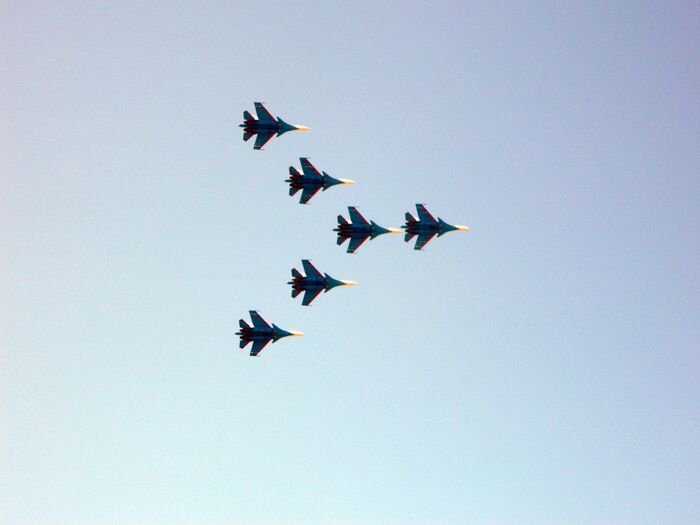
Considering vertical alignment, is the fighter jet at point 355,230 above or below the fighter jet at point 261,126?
below

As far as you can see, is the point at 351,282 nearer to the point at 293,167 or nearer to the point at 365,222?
the point at 365,222

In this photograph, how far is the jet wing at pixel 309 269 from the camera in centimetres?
17391

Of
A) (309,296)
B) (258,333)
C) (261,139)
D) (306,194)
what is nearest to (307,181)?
(306,194)

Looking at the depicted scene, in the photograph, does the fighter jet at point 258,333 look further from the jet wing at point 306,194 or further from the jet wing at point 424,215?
the jet wing at point 424,215

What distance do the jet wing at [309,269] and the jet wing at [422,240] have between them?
16.5 m

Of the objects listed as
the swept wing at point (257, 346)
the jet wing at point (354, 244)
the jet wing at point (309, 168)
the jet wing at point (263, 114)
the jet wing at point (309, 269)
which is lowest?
the swept wing at point (257, 346)

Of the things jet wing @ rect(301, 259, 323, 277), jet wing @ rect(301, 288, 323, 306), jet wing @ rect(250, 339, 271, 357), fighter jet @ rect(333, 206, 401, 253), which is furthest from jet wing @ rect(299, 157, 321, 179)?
jet wing @ rect(250, 339, 271, 357)

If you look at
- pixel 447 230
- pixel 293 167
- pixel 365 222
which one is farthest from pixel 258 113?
pixel 447 230

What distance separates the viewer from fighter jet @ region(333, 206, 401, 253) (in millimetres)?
172375

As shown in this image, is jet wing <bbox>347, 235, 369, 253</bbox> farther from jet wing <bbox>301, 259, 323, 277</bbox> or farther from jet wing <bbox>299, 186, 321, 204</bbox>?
jet wing <bbox>299, 186, 321, 204</bbox>

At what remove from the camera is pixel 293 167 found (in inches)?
6801

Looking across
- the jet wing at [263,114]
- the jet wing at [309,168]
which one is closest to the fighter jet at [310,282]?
the jet wing at [309,168]

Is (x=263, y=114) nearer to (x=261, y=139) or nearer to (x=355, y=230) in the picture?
(x=261, y=139)

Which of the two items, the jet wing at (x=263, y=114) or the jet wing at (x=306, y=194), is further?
the jet wing at (x=263, y=114)
